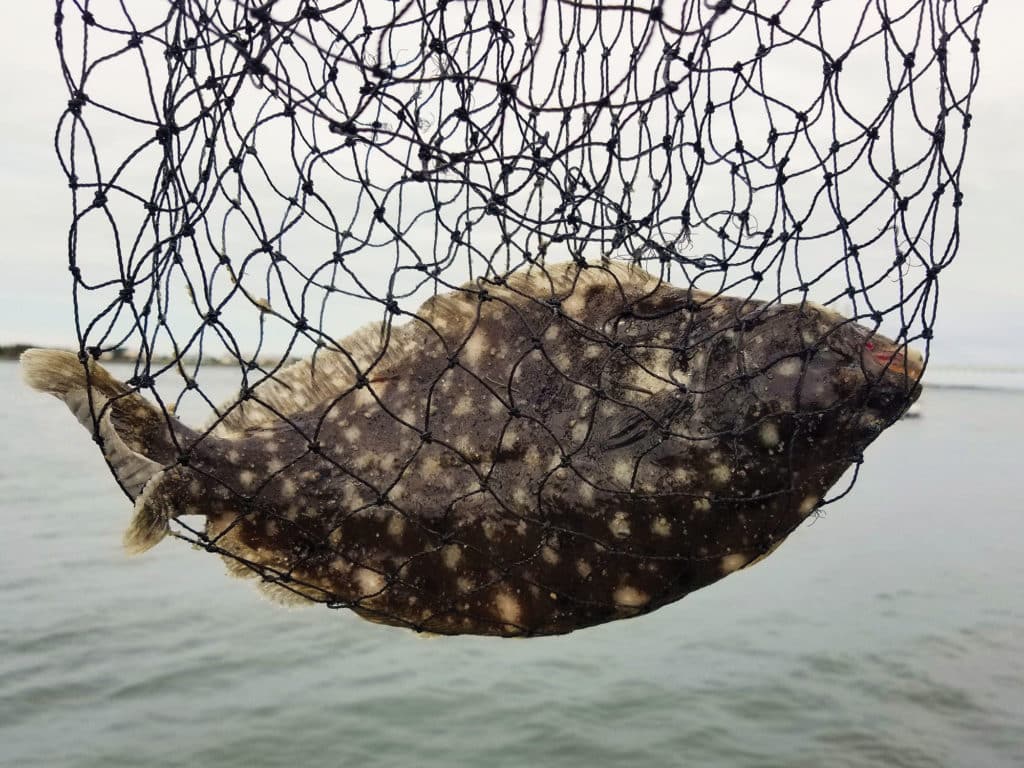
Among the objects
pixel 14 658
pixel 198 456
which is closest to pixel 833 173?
pixel 198 456

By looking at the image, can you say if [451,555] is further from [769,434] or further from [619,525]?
[769,434]

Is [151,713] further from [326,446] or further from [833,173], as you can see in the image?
[833,173]

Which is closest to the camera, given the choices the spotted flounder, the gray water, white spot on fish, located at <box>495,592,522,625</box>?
the spotted flounder

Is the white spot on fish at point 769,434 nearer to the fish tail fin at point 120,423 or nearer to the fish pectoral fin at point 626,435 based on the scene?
the fish pectoral fin at point 626,435

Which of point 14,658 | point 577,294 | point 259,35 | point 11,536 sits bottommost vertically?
point 14,658

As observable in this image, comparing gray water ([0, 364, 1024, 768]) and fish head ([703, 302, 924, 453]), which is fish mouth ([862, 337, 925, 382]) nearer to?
fish head ([703, 302, 924, 453])

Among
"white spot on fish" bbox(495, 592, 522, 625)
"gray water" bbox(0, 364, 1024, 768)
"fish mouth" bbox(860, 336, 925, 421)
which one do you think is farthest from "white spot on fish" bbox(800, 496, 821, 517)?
"gray water" bbox(0, 364, 1024, 768)

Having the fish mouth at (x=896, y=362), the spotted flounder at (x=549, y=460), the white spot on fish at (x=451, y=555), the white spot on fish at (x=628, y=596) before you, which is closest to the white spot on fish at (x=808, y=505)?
the spotted flounder at (x=549, y=460)
